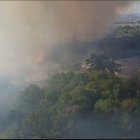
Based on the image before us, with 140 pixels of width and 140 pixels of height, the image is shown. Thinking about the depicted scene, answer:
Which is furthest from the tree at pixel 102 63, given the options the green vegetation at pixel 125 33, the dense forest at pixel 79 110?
the green vegetation at pixel 125 33

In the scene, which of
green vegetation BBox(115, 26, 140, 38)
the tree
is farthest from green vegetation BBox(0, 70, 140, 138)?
green vegetation BBox(115, 26, 140, 38)

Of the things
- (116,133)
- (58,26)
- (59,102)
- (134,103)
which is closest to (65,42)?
(58,26)

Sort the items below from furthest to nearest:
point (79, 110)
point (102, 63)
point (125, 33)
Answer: point (125, 33) → point (102, 63) → point (79, 110)

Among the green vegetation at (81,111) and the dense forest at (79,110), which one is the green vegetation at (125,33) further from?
the green vegetation at (81,111)

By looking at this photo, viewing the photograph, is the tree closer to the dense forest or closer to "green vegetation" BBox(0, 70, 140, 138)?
the dense forest

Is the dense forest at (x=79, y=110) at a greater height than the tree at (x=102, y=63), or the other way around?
the tree at (x=102, y=63)

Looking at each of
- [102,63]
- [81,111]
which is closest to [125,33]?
[102,63]

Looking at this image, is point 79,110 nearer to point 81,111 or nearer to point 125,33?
point 81,111

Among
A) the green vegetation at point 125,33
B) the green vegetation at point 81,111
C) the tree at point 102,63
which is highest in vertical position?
the green vegetation at point 125,33
